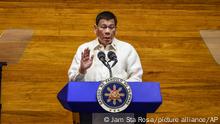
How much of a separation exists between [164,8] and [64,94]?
1.77m

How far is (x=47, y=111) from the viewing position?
1856 mm

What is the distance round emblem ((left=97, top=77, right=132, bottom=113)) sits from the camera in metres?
1.00

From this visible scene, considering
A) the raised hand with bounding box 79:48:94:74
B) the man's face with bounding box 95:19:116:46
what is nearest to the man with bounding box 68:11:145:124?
the man's face with bounding box 95:19:116:46

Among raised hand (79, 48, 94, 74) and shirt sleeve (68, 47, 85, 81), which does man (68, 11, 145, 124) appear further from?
raised hand (79, 48, 94, 74)

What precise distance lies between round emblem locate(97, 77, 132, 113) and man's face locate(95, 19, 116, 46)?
0.27 m

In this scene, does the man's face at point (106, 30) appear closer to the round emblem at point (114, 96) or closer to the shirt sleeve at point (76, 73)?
the shirt sleeve at point (76, 73)

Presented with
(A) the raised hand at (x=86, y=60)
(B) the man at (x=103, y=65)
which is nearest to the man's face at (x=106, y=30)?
(B) the man at (x=103, y=65)

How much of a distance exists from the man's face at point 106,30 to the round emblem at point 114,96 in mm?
274

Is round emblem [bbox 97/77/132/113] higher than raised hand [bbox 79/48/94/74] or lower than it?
lower

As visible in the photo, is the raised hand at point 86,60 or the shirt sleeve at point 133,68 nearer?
the raised hand at point 86,60

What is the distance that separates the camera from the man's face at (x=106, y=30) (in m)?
1.25

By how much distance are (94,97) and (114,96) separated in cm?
4

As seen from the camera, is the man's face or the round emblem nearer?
the round emblem

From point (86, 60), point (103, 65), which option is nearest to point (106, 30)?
point (103, 65)
